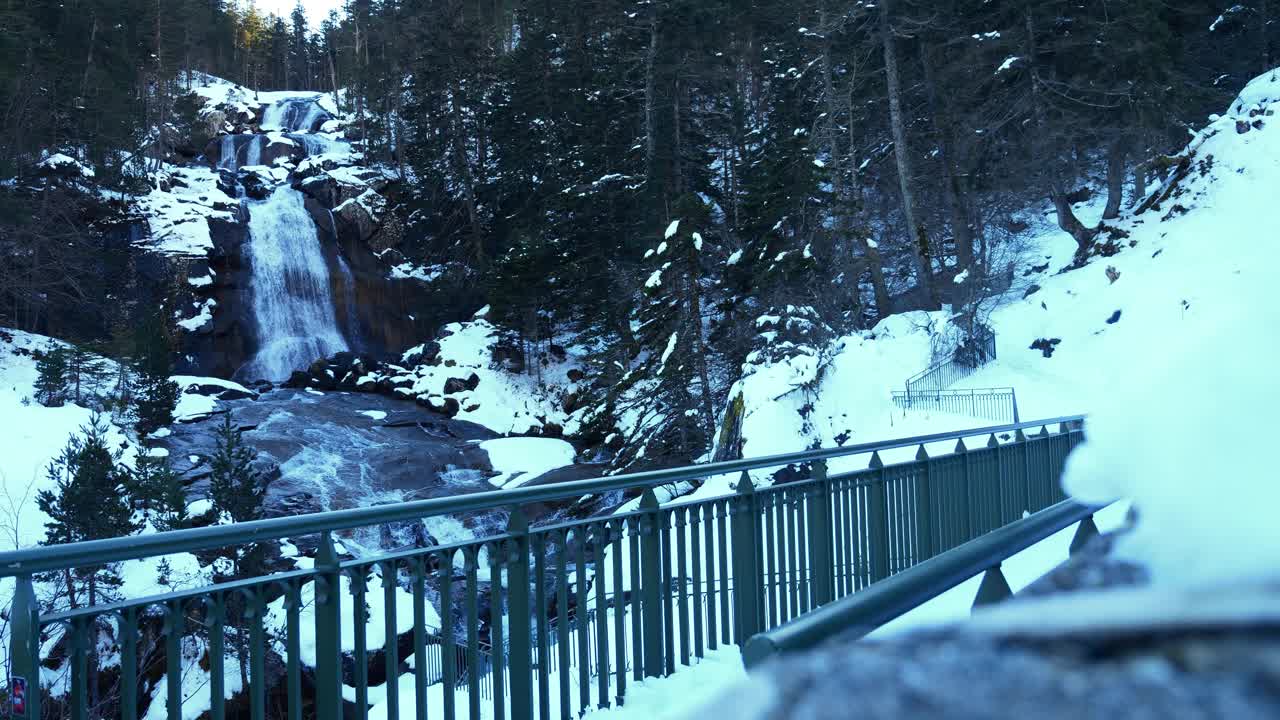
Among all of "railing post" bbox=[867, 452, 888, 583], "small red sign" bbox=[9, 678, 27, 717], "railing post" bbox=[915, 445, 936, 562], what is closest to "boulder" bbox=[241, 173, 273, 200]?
"railing post" bbox=[915, 445, 936, 562]

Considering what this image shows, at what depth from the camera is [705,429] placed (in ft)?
97.8

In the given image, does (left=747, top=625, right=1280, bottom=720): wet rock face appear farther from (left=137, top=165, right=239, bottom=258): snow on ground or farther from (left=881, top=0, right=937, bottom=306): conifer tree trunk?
(left=137, top=165, right=239, bottom=258): snow on ground

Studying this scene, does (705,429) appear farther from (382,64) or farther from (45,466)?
(382,64)

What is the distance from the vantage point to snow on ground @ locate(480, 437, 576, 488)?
1166 inches

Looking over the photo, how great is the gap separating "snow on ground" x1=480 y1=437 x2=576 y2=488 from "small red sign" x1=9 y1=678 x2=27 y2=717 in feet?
84.7

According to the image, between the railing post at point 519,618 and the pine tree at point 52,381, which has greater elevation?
the pine tree at point 52,381

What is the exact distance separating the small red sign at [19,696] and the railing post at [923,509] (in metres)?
6.96

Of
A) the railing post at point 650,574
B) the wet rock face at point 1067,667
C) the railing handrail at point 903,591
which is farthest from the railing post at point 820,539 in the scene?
the wet rock face at point 1067,667

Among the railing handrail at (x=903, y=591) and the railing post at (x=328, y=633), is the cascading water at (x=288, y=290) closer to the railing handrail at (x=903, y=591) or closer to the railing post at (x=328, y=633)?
the railing post at (x=328, y=633)

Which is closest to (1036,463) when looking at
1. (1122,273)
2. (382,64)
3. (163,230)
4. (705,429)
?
(705,429)

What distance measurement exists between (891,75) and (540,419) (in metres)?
18.7

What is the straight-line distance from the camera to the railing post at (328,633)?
3.67 m

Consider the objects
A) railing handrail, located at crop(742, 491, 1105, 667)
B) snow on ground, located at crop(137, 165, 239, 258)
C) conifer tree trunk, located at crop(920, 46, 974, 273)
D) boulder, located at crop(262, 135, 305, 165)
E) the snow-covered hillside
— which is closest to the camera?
railing handrail, located at crop(742, 491, 1105, 667)

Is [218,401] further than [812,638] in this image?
Yes
